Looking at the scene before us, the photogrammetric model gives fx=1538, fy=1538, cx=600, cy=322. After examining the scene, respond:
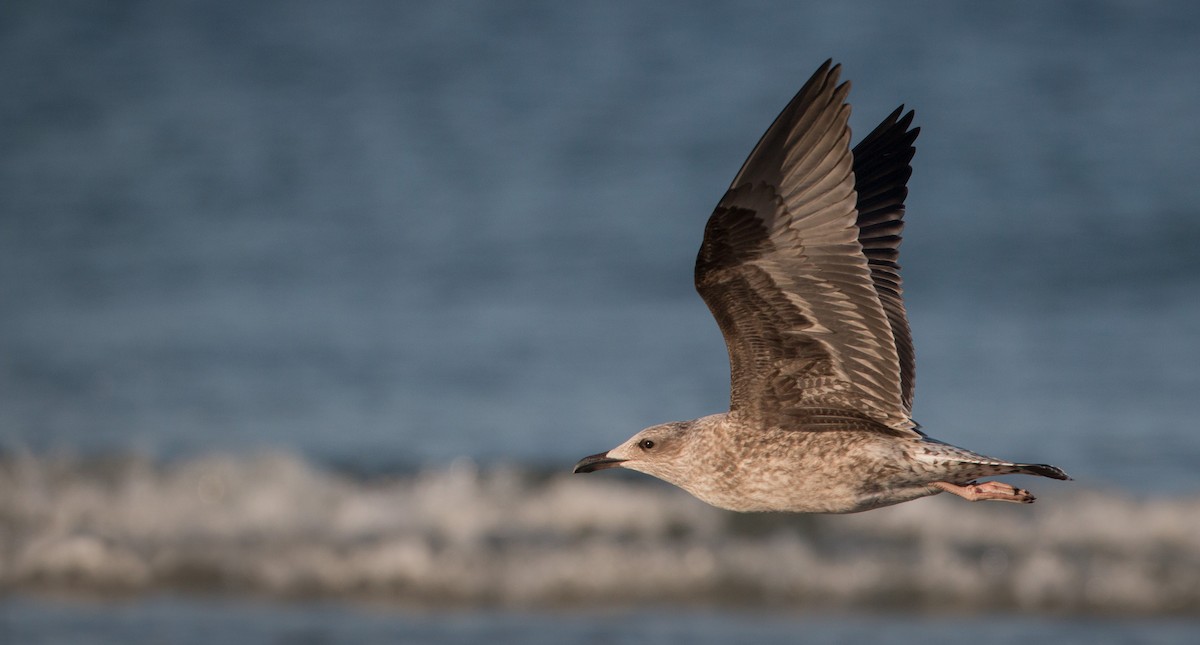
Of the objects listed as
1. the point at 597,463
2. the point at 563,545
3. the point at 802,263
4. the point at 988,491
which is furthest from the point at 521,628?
the point at 802,263

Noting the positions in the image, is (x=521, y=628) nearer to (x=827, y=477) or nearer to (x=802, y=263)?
(x=827, y=477)

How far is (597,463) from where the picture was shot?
5.80 meters

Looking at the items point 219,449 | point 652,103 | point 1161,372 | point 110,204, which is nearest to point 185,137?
point 110,204

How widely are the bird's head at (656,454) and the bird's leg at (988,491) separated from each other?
37.1 inches

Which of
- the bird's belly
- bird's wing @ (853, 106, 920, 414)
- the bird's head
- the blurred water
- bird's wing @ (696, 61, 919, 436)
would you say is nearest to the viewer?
bird's wing @ (696, 61, 919, 436)

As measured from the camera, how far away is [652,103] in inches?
690

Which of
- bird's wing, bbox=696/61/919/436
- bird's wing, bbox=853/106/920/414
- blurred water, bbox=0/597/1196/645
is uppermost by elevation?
bird's wing, bbox=853/106/920/414

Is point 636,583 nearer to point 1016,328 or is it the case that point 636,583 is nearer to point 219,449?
point 219,449

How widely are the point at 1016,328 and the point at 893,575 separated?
4.32 meters

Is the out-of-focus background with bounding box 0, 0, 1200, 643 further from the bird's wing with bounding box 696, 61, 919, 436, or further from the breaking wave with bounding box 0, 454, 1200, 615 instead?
the bird's wing with bounding box 696, 61, 919, 436

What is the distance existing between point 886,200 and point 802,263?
1155 millimetres

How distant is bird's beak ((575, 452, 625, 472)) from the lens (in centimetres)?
575

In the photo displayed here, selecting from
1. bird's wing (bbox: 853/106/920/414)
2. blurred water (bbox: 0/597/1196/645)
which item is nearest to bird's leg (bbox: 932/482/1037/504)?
bird's wing (bbox: 853/106/920/414)

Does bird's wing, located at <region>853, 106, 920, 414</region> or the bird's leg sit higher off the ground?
bird's wing, located at <region>853, 106, 920, 414</region>
